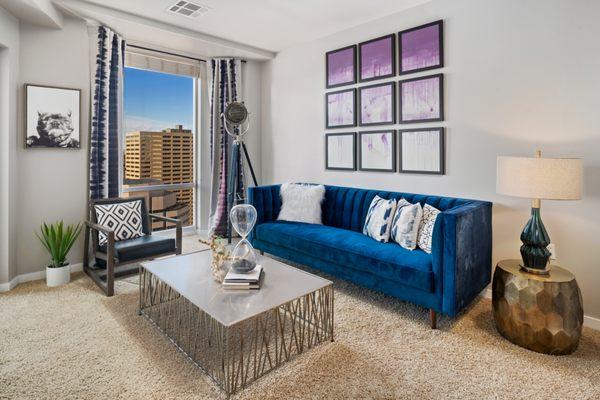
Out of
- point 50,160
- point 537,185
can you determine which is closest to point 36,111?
point 50,160

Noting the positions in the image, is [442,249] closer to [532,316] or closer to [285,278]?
[532,316]

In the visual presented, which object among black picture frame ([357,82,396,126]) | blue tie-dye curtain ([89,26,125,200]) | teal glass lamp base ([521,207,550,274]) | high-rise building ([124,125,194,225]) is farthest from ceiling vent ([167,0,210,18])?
teal glass lamp base ([521,207,550,274])

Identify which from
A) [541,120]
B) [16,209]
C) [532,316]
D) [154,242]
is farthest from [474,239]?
[16,209]

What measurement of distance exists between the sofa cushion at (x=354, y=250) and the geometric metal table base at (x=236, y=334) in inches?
22.1

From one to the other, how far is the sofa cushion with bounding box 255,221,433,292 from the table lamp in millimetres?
636

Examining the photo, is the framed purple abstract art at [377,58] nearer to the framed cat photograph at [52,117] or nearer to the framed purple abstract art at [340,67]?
the framed purple abstract art at [340,67]

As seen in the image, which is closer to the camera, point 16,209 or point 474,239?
point 474,239

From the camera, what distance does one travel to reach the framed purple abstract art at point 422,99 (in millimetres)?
3066

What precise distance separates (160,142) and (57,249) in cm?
198

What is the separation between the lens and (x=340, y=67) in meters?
3.86

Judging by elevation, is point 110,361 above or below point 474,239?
below

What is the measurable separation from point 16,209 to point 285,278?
2.65 meters

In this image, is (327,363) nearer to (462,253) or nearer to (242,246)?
(242,246)

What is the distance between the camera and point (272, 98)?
4.89 m
